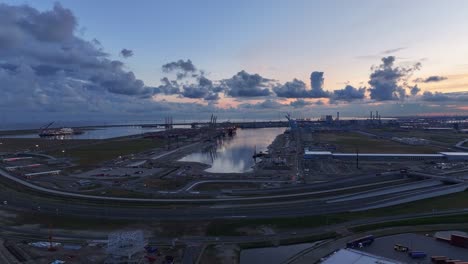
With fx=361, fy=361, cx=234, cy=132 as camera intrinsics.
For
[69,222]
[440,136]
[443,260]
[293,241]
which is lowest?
[293,241]

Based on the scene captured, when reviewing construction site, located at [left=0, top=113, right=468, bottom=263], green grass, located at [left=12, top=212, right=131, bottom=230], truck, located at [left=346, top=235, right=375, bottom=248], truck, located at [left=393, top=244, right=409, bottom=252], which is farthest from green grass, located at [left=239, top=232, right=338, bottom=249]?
green grass, located at [left=12, top=212, right=131, bottom=230]

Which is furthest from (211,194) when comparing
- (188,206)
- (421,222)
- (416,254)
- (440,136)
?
(440,136)

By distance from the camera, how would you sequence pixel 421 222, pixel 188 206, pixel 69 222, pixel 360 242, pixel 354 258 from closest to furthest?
pixel 354 258
pixel 360 242
pixel 421 222
pixel 69 222
pixel 188 206

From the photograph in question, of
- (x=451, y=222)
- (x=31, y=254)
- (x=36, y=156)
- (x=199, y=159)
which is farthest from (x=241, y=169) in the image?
(x=36, y=156)

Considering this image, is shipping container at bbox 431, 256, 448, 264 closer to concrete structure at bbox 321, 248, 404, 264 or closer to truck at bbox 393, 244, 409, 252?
truck at bbox 393, 244, 409, 252

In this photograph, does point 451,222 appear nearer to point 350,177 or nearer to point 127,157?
point 350,177

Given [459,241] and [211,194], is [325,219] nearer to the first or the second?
[459,241]
